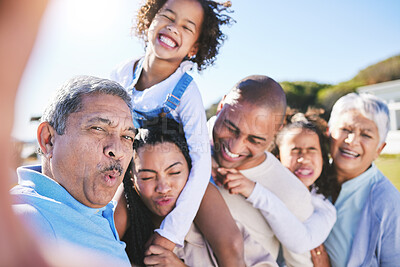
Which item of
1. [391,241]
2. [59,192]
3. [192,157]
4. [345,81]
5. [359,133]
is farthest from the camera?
[345,81]

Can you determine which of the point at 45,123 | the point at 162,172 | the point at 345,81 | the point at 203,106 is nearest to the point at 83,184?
the point at 45,123

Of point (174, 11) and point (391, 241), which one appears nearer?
point (174, 11)

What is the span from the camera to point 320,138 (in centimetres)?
266

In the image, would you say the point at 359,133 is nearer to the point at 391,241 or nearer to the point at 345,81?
the point at 391,241

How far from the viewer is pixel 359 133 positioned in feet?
8.45

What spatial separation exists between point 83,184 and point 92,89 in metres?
0.39

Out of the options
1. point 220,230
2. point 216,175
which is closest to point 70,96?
point 220,230

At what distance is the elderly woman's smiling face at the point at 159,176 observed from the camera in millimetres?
1754

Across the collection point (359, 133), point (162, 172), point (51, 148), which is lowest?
point (162, 172)

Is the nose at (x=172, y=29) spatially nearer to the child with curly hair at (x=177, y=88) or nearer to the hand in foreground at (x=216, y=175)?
the child with curly hair at (x=177, y=88)

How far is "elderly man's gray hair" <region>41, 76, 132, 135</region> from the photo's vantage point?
1.24 metres

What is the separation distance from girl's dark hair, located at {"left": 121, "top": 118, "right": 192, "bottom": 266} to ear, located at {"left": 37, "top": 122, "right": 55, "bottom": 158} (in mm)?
625

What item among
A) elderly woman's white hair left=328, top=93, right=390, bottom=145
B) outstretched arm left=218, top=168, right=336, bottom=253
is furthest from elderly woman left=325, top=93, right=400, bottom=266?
outstretched arm left=218, top=168, right=336, bottom=253

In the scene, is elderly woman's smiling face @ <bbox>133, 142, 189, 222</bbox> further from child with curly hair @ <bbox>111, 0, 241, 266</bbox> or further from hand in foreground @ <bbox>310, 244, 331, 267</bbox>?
hand in foreground @ <bbox>310, 244, 331, 267</bbox>
